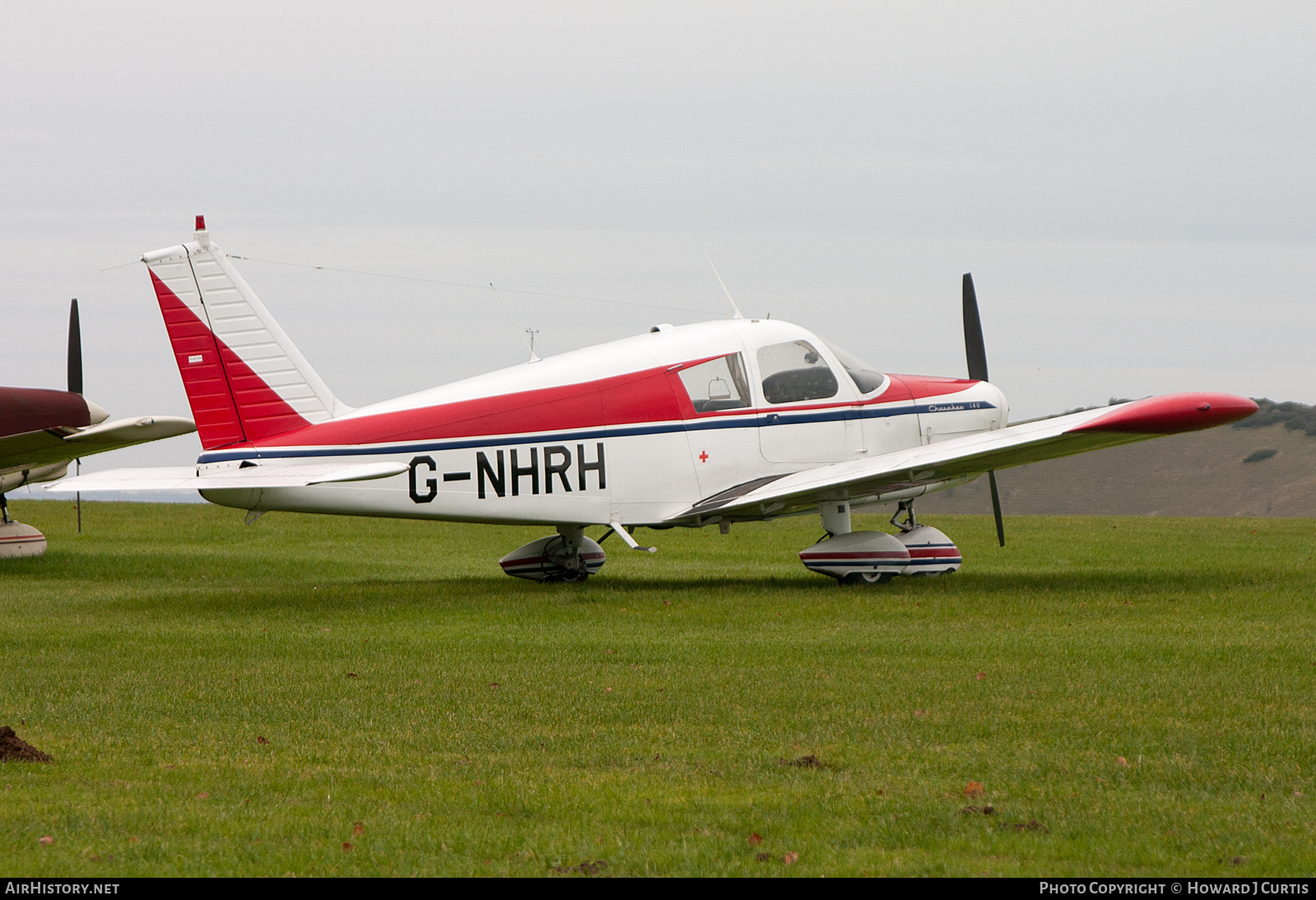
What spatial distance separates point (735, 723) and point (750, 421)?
8.05 metres

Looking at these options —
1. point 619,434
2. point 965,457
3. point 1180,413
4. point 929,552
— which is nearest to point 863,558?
point 929,552

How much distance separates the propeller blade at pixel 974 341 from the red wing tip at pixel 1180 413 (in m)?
5.00

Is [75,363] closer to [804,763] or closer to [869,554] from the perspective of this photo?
[869,554]

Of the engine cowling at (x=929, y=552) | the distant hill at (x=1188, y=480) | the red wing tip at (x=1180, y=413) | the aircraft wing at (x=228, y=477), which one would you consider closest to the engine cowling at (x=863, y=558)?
the engine cowling at (x=929, y=552)

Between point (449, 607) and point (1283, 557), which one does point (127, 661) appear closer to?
point (449, 607)

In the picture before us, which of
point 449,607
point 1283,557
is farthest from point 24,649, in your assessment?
point 1283,557

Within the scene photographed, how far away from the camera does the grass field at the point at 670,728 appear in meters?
5.02

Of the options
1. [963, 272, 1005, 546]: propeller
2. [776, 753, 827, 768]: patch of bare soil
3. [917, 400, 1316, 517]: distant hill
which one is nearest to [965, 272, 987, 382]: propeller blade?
[963, 272, 1005, 546]: propeller

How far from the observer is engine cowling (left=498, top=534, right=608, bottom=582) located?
53.8 feet

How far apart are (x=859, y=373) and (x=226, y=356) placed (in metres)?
7.25

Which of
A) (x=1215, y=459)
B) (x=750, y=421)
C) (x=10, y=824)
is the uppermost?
(x=750, y=421)

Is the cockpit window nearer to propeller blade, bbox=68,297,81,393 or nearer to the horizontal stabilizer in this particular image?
the horizontal stabilizer

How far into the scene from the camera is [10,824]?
524 centimetres

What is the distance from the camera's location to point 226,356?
13914mm
